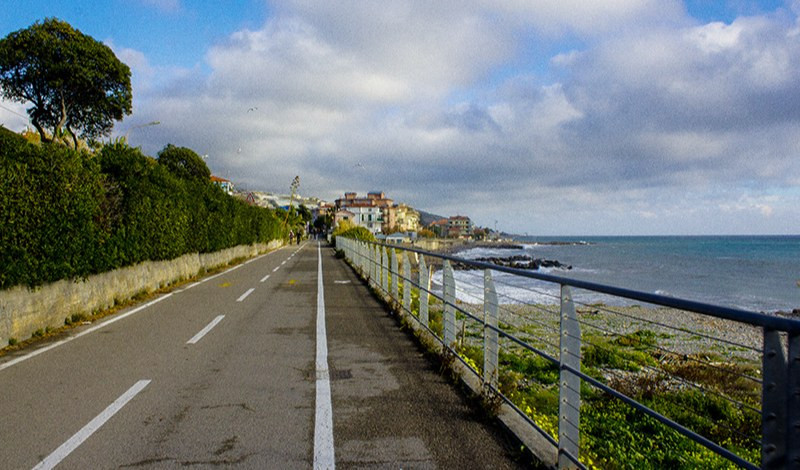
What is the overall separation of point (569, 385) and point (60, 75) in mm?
34690

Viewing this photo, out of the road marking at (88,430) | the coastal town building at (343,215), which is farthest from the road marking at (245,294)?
the coastal town building at (343,215)

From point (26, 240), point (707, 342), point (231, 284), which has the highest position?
point (26, 240)

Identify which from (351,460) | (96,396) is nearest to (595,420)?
(351,460)

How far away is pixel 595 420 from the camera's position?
750 centimetres

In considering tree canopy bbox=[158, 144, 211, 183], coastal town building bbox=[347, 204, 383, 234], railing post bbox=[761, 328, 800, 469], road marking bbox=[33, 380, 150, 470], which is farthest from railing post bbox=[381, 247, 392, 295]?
coastal town building bbox=[347, 204, 383, 234]

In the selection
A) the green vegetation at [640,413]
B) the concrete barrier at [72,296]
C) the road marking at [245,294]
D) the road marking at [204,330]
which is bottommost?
the green vegetation at [640,413]

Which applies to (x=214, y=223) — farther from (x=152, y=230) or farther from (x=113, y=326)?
(x=113, y=326)

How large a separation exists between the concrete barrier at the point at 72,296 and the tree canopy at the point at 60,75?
16.8 meters

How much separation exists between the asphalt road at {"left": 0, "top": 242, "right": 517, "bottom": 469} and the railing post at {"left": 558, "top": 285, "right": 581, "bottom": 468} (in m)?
0.53

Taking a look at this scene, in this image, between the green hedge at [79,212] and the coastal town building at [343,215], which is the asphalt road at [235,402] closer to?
the green hedge at [79,212]

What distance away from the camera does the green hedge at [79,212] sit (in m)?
7.65

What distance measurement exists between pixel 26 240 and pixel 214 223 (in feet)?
55.4

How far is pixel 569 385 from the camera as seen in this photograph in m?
3.45

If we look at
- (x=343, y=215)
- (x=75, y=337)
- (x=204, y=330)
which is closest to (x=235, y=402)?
(x=204, y=330)
